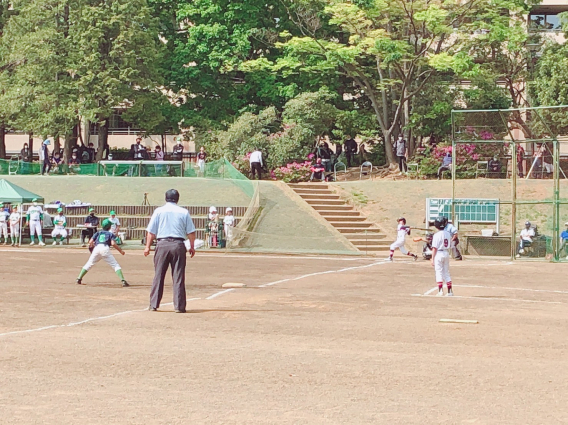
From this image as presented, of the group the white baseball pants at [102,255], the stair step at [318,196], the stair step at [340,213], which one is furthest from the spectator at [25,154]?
the white baseball pants at [102,255]

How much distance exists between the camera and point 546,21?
58.5 m

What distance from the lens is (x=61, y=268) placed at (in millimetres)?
24219

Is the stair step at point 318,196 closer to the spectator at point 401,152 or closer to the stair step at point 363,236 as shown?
the stair step at point 363,236

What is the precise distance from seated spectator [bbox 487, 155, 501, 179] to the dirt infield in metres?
16.3

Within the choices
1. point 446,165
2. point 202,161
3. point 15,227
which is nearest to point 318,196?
point 202,161

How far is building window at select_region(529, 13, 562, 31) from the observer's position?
178 feet

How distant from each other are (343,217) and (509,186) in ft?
21.3

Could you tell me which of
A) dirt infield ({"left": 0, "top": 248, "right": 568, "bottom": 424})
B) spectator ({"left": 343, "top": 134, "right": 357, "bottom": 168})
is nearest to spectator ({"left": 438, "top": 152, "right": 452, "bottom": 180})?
spectator ({"left": 343, "top": 134, "right": 357, "bottom": 168})

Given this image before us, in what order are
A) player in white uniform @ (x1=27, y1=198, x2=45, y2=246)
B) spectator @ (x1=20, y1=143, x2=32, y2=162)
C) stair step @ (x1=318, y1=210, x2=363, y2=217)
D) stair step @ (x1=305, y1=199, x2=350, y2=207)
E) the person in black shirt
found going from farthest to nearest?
spectator @ (x1=20, y1=143, x2=32, y2=162)
stair step @ (x1=305, y1=199, x2=350, y2=207)
stair step @ (x1=318, y1=210, x2=363, y2=217)
player in white uniform @ (x1=27, y1=198, x2=45, y2=246)
the person in black shirt

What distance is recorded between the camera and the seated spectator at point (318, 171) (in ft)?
142

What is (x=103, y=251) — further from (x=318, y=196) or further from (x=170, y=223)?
(x=318, y=196)

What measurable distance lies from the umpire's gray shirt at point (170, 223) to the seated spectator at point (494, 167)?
76.0 feet

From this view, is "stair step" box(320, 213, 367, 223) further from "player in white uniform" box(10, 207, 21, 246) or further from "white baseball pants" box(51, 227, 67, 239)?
"player in white uniform" box(10, 207, 21, 246)

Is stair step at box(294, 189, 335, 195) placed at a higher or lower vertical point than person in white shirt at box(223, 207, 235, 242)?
higher
